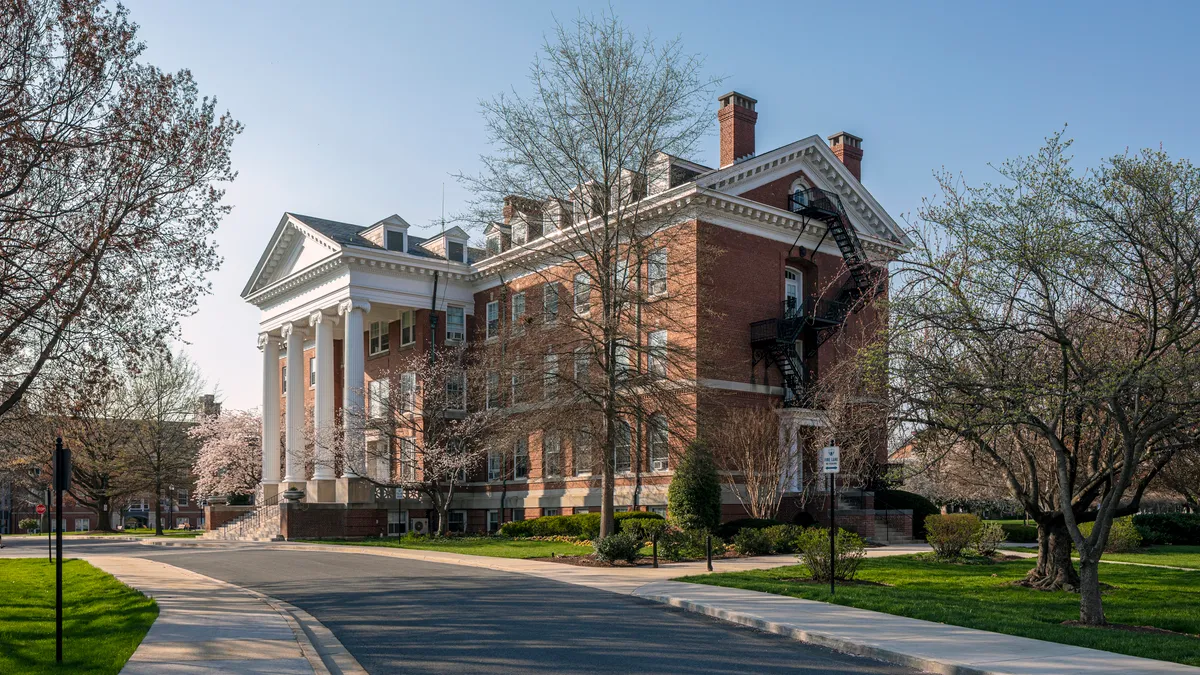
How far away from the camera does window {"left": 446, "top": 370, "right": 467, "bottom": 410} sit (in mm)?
42906

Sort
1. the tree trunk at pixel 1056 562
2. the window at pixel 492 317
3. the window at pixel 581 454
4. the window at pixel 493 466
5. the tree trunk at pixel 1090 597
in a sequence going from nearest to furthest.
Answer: the tree trunk at pixel 1090 597
the tree trunk at pixel 1056 562
the window at pixel 581 454
the window at pixel 493 466
the window at pixel 492 317

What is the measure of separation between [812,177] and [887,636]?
2958cm

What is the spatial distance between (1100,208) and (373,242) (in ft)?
120

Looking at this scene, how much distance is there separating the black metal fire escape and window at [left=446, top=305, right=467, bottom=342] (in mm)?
15061

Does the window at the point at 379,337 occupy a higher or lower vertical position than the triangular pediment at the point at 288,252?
lower

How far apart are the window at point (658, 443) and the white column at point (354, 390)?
1237cm

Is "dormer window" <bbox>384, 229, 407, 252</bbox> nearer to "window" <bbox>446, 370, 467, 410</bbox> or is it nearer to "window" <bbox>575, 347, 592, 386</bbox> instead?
"window" <bbox>446, 370, 467, 410</bbox>

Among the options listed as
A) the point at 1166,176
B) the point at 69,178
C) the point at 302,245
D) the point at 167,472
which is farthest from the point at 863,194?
the point at 167,472

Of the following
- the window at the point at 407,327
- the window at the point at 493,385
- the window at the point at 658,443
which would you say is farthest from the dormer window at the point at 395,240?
the window at the point at 658,443

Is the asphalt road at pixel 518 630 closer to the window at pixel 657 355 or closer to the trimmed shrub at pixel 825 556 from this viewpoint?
the trimmed shrub at pixel 825 556

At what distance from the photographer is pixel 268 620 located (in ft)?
47.4

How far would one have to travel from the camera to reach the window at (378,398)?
1686 inches

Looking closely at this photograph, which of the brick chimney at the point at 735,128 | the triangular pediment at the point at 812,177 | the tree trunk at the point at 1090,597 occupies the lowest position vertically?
the tree trunk at the point at 1090,597

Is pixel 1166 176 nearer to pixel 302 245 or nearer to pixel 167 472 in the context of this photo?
pixel 302 245
